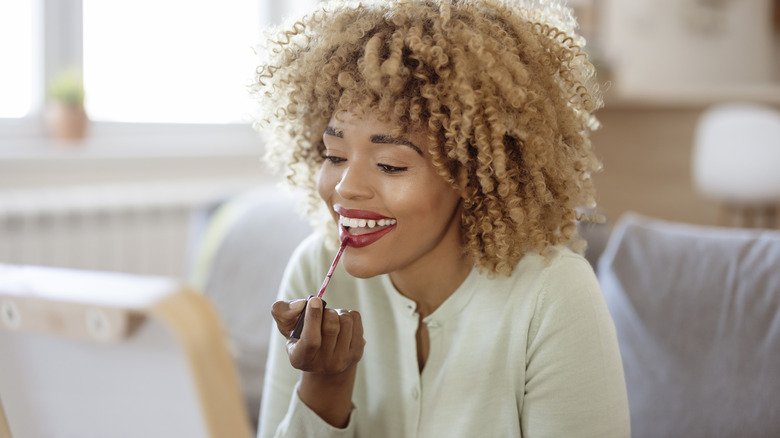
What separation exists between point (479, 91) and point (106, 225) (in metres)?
2.06

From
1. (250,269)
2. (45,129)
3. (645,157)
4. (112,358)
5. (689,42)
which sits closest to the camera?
(112,358)

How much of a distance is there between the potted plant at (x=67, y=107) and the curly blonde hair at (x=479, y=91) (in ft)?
6.33

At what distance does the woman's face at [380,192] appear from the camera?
0.96 metres

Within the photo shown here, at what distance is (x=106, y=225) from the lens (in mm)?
2678

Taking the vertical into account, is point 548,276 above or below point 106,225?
above

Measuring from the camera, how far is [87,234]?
263cm

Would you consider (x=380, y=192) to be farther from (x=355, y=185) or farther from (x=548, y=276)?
(x=548, y=276)

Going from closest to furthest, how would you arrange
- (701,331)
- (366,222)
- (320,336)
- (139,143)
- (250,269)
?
1. (320,336)
2. (366,222)
3. (701,331)
4. (250,269)
5. (139,143)

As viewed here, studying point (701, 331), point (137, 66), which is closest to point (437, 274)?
point (701, 331)

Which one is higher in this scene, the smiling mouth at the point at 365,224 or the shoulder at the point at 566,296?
the smiling mouth at the point at 365,224

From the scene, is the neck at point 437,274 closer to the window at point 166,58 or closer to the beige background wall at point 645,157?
the window at point 166,58

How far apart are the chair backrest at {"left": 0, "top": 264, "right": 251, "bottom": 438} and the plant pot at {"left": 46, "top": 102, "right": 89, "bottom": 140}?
7.58 feet

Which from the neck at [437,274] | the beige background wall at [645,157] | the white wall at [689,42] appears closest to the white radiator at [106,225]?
the neck at [437,274]

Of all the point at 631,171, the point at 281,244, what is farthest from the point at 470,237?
the point at 631,171
